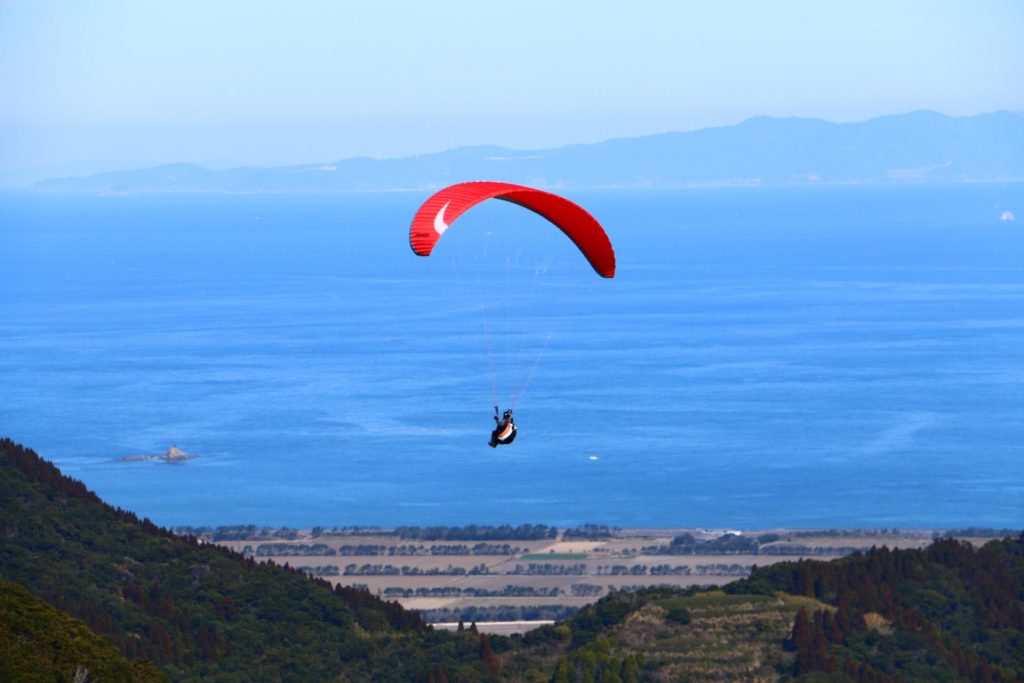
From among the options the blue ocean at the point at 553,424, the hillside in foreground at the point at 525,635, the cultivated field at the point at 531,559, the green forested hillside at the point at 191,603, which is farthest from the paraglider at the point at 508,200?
the blue ocean at the point at 553,424

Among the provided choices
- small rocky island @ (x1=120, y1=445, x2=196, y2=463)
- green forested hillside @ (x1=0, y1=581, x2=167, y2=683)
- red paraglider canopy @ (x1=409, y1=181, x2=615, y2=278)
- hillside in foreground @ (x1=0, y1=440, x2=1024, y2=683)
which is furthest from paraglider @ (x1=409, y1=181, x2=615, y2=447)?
small rocky island @ (x1=120, y1=445, x2=196, y2=463)

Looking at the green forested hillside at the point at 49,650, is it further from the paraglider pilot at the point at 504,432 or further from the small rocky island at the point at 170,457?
the small rocky island at the point at 170,457

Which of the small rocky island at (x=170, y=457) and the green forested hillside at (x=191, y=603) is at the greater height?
the small rocky island at (x=170, y=457)

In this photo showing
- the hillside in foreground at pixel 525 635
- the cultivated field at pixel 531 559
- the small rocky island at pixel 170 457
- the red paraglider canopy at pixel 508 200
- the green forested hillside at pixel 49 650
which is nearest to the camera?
the red paraglider canopy at pixel 508 200

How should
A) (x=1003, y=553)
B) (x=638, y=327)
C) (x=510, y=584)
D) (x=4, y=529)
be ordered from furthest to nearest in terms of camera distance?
(x=638, y=327) → (x=510, y=584) → (x=1003, y=553) → (x=4, y=529)

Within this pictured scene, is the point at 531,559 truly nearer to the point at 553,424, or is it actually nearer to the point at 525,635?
the point at 525,635

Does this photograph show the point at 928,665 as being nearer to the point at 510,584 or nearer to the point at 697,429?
the point at 510,584

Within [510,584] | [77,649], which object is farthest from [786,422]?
[77,649]
